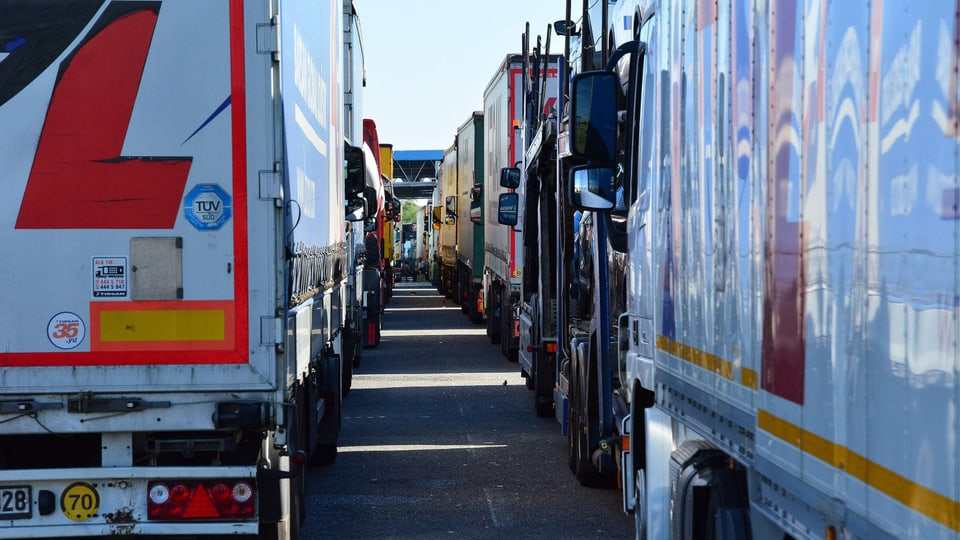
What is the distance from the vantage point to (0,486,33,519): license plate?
21.9 feet

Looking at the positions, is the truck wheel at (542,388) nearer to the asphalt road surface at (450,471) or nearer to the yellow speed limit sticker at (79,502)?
the asphalt road surface at (450,471)

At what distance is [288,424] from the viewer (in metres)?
6.92

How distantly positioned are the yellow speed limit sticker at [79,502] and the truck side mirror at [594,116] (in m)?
2.83

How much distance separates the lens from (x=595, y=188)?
23.6 feet

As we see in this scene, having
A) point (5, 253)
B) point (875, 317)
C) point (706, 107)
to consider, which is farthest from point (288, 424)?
point (875, 317)

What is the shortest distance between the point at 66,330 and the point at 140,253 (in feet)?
1.67

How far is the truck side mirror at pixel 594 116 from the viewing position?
656 centimetres

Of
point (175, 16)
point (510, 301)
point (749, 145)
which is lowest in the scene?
point (510, 301)

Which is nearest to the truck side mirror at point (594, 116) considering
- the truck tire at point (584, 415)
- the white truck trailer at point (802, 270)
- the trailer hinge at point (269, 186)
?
the white truck trailer at point (802, 270)

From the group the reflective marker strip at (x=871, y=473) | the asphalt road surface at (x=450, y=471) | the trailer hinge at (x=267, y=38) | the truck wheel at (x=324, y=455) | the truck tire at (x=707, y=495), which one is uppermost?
the trailer hinge at (x=267, y=38)

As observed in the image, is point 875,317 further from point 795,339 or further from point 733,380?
point 733,380

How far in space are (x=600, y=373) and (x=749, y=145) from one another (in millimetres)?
5759

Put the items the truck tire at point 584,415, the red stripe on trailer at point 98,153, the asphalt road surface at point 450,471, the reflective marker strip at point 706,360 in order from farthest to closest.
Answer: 1. the truck tire at point 584,415
2. the asphalt road surface at point 450,471
3. the red stripe on trailer at point 98,153
4. the reflective marker strip at point 706,360

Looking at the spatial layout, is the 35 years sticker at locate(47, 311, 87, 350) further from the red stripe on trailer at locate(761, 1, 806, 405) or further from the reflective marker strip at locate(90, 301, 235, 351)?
the red stripe on trailer at locate(761, 1, 806, 405)
